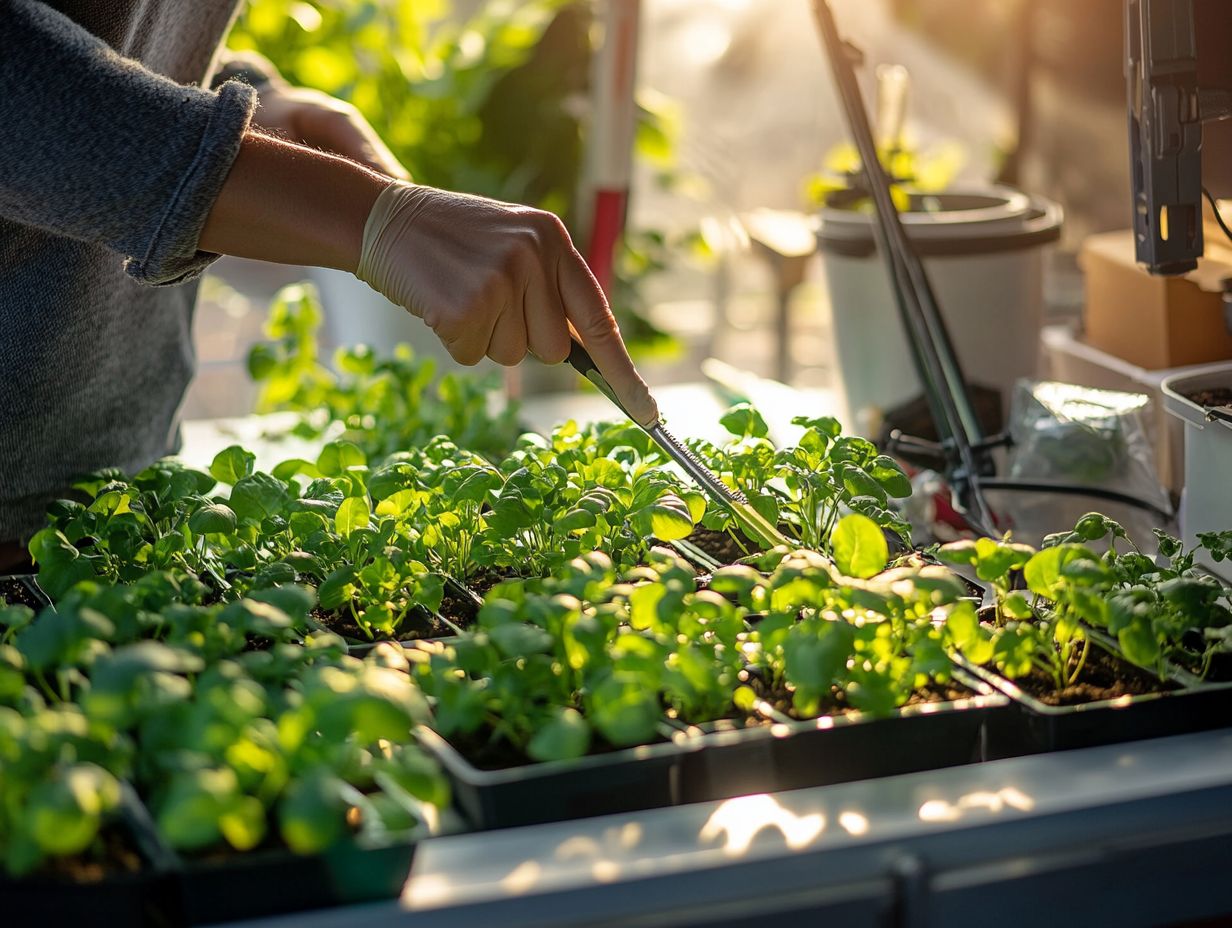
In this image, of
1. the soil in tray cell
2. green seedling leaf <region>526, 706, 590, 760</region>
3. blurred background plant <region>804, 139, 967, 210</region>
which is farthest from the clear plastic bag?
green seedling leaf <region>526, 706, 590, 760</region>

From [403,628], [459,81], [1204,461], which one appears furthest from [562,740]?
[459,81]

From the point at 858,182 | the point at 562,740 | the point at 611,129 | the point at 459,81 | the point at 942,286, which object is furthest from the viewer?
the point at 459,81

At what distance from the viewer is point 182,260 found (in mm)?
780

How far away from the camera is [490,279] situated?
2.66 ft

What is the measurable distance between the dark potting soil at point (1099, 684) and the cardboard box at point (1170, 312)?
0.59 meters

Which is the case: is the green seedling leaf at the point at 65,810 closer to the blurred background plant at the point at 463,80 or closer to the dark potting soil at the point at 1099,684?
the dark potting soil at the point at 1099,684

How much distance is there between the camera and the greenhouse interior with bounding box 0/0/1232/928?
0.55 metres

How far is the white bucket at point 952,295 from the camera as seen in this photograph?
1.32 metres

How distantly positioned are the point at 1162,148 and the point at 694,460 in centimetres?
43

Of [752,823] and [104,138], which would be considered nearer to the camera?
[752,823]

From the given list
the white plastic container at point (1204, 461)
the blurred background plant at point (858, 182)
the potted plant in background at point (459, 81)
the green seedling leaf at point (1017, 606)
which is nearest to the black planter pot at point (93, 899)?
the green seedling leaf at point (1017, 606)

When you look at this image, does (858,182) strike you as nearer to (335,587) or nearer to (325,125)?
(325,125)

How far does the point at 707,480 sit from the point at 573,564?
0.19 meters

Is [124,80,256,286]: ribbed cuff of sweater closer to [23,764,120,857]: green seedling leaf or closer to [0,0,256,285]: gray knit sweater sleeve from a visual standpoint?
[0,0,256,285]: gray knit sweater sleeve
